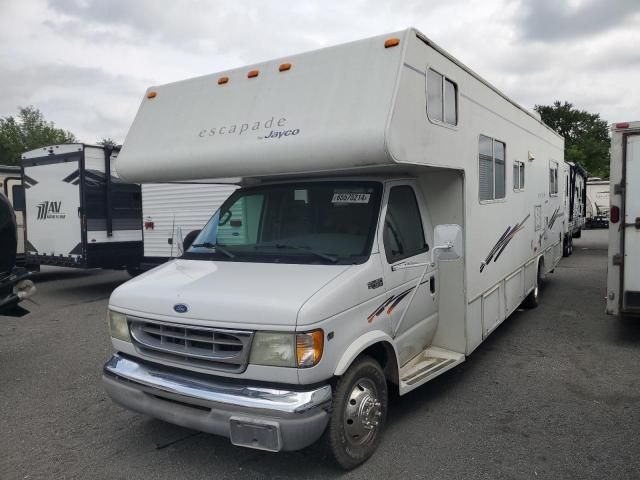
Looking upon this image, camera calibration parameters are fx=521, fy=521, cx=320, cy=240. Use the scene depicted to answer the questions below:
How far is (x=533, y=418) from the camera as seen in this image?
4316mm

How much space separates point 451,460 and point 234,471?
1505 mm

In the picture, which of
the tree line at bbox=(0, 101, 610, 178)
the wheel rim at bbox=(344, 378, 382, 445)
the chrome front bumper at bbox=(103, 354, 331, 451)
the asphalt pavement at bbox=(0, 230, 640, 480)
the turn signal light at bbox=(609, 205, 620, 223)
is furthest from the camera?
the tree line at bbox=(0, 101, 610, 178)

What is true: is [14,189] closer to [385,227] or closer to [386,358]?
[385,227]

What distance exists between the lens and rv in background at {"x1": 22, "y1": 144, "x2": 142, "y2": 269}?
10023 millimetres

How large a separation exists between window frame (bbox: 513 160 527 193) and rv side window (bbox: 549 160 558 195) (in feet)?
8.18

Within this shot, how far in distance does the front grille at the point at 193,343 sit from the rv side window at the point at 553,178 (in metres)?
7.95

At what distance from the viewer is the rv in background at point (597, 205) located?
29.3 metres

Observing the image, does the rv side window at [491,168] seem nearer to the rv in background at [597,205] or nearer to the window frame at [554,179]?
the window frame at [554,179]

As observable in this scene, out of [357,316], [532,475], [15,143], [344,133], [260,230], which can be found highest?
[15,143]

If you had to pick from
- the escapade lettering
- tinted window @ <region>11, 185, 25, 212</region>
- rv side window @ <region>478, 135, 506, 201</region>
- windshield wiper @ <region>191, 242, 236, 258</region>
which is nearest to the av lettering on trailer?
tinted window @ <region>11, 185, 25, 212</region>

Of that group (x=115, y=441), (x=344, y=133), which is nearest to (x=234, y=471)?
(x=115, y=441)

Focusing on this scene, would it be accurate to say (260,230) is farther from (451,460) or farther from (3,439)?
(3,439)

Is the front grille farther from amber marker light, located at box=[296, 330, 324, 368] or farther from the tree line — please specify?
the tree line

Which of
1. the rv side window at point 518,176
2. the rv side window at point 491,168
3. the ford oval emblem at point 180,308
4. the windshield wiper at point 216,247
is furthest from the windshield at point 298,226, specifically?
the rv side window at point 518,176
